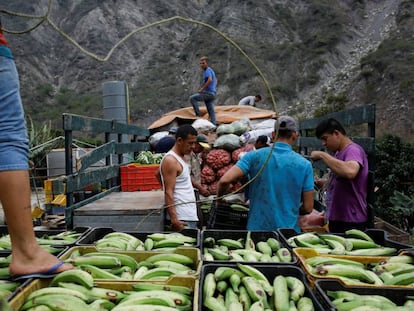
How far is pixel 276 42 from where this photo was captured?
41.8 meters

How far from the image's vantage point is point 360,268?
87.4 inches

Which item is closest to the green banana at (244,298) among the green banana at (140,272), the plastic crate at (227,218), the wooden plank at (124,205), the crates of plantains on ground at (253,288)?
the crates of plantains on ground at (253,288)

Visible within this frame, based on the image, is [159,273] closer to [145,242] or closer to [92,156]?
[145,242]

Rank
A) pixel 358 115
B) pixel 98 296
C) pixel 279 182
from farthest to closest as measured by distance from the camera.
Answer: pixel 358 115 < pixel 279 182 < pixel 98 296

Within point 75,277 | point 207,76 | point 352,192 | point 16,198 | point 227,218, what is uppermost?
point 207,76

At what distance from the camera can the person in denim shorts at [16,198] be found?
6.72ft

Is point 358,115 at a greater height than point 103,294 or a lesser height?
greater

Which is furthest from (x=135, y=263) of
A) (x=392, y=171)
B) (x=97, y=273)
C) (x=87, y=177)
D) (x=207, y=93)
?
(x=392, y=171)

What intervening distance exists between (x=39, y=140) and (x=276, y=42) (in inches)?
1277

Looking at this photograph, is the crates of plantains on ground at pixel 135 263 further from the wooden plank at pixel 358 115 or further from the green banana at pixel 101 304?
the wooden plank at pixel 358 115

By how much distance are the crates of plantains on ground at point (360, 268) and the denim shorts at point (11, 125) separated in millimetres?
1765

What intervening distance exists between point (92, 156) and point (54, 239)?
1.87m

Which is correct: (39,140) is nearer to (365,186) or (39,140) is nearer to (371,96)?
(365,186)

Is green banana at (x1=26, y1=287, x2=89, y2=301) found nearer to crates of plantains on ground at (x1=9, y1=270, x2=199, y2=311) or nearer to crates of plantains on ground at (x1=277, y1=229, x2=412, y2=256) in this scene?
crates of plantains on ground at (x1=9, y1=270, x2=199, y2=311)
